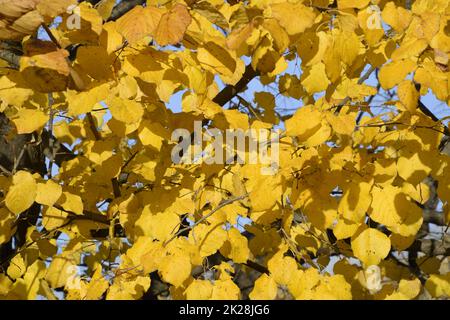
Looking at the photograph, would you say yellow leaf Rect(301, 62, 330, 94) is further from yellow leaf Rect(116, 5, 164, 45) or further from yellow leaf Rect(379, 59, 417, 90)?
yellow leaf Rect(116, 5, 164, 45)

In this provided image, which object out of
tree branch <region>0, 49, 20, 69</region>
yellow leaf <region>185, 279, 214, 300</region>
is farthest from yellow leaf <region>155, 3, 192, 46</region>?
tree branch <region>0, 49, 20, 69</region>

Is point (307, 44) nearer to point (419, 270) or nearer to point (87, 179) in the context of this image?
point (87, 179)

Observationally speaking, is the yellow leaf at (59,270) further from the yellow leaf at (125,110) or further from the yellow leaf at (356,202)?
the yellow leaf at (356,202)

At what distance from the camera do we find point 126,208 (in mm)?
2045

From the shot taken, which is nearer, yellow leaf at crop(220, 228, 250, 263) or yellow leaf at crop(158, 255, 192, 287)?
yellow leaf at crop(158, 255, 192, 287)

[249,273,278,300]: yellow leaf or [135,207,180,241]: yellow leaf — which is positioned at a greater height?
[135,207,180,241]: yellow leaf

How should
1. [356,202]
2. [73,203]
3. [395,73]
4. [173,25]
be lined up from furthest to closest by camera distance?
[73,203], [356,202], [395,73], [173,25]

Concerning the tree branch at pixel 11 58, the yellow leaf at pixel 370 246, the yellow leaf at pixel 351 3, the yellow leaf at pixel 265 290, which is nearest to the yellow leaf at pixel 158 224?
the yellow leaf at pixel 265 290

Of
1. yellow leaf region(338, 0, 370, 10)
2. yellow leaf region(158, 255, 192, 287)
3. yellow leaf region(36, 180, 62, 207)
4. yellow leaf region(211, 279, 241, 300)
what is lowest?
yellow leaf region(211, 279, 241, 300)

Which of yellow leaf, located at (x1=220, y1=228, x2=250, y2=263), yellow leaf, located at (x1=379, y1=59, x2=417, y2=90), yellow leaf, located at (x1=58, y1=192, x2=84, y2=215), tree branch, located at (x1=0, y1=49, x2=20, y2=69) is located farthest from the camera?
tree branch, located at (x1=0, y1=49, x2=20, y2=69)

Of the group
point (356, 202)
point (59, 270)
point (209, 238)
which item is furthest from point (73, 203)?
point (356, 202)

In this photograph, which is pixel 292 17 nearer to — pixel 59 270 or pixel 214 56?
pixel 214 56

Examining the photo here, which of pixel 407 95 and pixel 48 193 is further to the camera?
pixel 48 193

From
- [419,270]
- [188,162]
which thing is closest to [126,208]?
[188,162]
